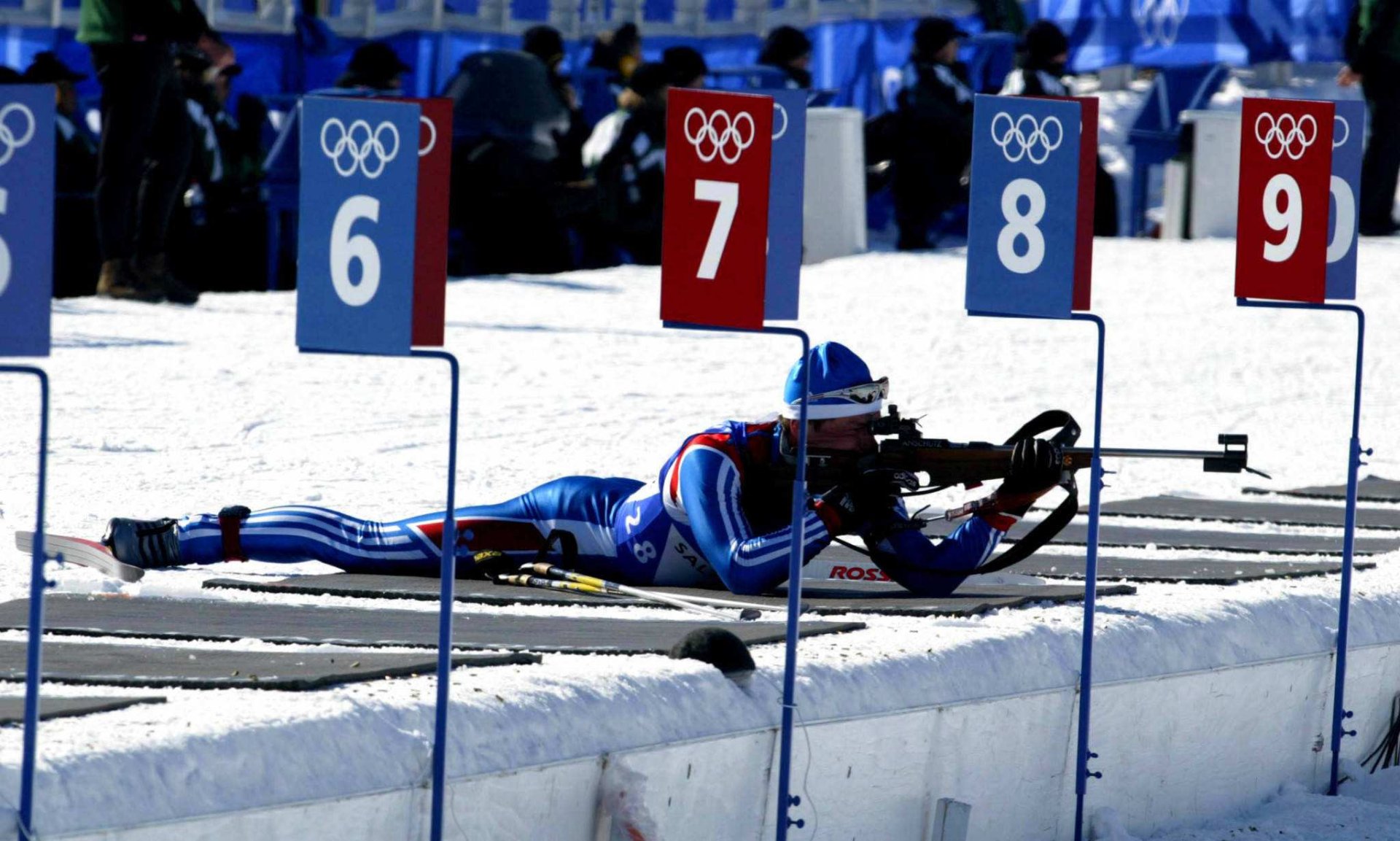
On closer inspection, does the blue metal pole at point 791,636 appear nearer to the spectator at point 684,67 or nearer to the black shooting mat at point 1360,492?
the black shooting mat at point 1360,492

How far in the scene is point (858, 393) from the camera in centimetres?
554

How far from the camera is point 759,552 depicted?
214 inches

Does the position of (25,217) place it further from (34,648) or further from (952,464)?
(952,464)

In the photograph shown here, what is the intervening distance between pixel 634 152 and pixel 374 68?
181 centimetres

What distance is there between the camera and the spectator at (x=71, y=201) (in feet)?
41.0

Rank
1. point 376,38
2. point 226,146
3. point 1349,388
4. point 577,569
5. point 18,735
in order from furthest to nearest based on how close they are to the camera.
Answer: point 376,38, point 226,146, point 1349,388, point 577,569, point 18,735

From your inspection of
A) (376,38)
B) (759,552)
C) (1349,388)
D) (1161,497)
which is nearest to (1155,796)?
(759,552)

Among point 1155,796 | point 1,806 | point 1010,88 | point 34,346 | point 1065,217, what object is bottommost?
point 1155,796

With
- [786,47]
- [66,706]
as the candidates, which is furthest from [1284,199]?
[786,47]

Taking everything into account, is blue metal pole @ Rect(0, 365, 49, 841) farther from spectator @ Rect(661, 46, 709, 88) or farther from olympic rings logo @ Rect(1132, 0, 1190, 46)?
olympic rings logo @ Rect(1132, 0, 1190, 46)

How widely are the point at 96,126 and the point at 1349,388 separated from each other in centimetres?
832

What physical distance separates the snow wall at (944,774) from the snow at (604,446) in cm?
4

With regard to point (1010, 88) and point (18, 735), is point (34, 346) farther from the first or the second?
point (1010, 88)

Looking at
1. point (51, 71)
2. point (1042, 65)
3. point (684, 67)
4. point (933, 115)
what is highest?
point (1042, 65)
